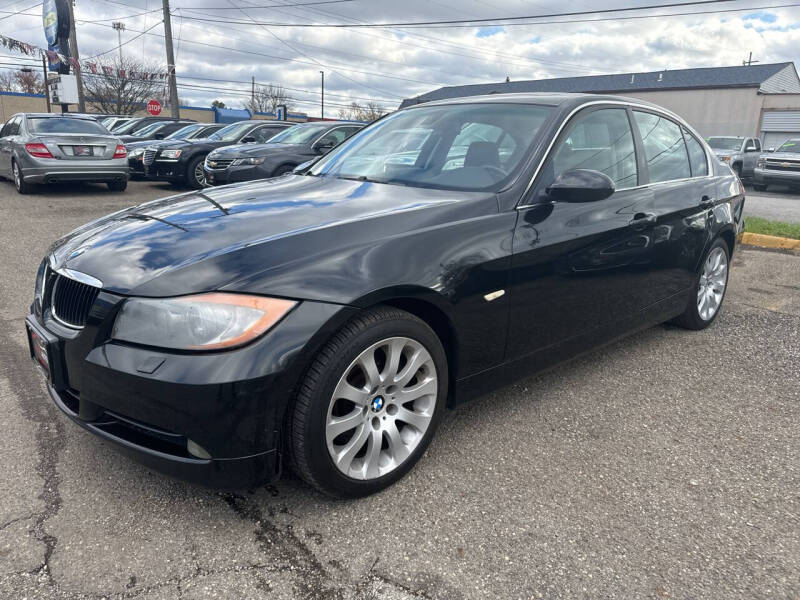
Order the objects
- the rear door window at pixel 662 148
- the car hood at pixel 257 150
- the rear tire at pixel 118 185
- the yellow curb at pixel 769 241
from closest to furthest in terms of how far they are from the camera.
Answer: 1. the rear door window at pixel 662 148
2. the yellow curb at pixel 769 241
3. the car hood at pixel 257 150
4. the rear tire at pixel 118 185

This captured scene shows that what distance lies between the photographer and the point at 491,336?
2.78 meters

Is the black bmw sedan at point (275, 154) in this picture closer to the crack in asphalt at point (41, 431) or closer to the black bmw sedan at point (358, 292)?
the crack in asphalt at point (41, 431)

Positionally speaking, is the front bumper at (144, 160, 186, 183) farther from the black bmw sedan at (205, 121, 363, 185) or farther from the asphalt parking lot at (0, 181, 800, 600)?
the asphalt parking lot at (0, 181, 800, 600)

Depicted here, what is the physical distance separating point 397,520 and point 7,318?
3703 millimetres

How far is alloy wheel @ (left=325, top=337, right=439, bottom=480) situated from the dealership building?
105 feet

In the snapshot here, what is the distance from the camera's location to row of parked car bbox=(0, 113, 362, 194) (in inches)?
412

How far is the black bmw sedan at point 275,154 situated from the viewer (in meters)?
10.2

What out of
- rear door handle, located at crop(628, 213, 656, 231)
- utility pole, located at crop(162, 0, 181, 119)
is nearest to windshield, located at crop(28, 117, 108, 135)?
rear door handle, located at crop(628, 213, 656, 231)

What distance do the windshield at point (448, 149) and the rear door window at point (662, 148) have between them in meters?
0.90

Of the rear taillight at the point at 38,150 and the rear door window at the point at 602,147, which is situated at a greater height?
the rear door window at the point at 602,147

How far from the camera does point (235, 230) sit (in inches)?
97.4

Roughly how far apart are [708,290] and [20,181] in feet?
37.9

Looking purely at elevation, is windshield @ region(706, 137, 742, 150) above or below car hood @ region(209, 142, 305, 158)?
below

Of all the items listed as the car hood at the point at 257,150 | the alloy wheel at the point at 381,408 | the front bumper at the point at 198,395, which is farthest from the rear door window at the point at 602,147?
the car hood at the point at 257,150
